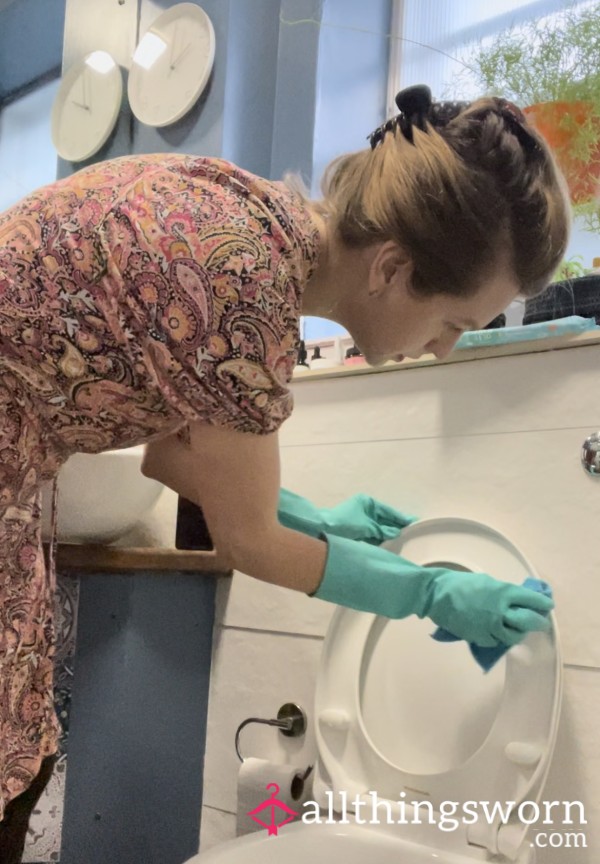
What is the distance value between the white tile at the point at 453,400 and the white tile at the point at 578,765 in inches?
11.8

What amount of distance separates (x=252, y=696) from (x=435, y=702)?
14.4 inches

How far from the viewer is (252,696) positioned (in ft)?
4.05

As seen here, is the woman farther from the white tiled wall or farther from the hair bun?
the white tiled wall

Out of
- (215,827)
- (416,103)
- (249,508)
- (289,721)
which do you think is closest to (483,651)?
(249,508)

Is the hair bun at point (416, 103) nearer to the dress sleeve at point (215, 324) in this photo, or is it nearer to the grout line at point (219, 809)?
the dress sleeve at point (215, 324)

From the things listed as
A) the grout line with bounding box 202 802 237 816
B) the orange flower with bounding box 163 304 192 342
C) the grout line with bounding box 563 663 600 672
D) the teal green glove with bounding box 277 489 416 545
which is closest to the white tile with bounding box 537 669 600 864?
the grout line with bounding box 563 663 600 672

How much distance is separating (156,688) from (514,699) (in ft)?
1.92

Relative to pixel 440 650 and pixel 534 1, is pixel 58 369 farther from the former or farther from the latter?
pixel 534 1

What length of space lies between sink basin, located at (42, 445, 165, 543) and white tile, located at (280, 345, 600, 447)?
258 millimetres

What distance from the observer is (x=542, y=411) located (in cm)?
99

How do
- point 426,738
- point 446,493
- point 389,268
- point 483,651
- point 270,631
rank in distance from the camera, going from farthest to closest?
point 270,631 < point 446,493 < point 426,738 < point 483,651 < point 389,268

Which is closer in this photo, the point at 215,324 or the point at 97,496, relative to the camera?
the point at 215,324

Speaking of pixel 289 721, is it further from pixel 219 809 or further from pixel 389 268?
pixel 389 268

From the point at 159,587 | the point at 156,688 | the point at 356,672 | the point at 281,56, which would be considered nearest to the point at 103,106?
the point at 281,56
